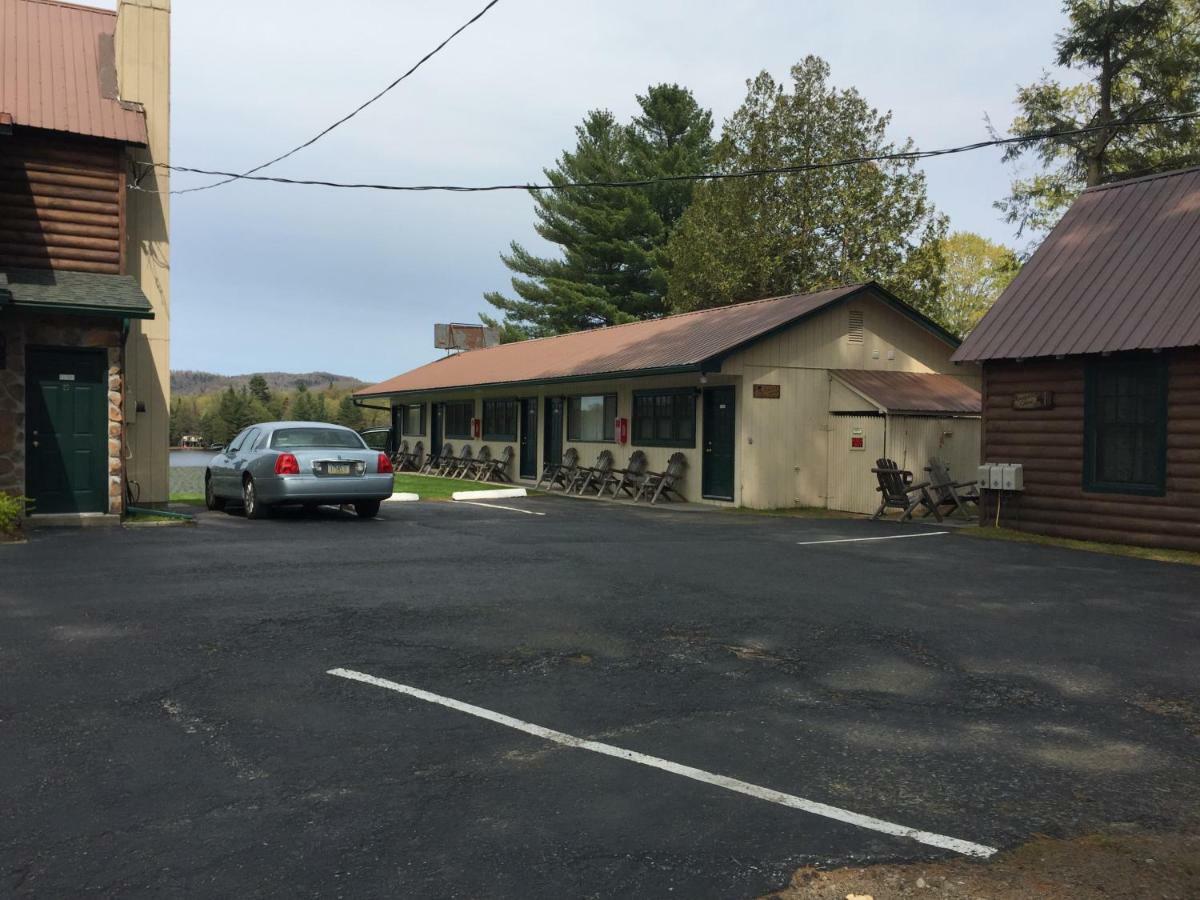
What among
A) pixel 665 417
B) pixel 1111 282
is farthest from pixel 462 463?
pixel 1111 282

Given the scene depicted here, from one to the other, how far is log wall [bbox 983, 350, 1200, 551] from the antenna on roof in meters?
30.3

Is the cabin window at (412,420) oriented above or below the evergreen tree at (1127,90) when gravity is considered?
below

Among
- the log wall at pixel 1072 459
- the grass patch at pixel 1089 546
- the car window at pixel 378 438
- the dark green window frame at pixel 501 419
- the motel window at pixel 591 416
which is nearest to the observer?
the grass patch at pixel 1089 546

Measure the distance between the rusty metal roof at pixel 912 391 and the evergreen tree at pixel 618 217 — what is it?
26220 millimetres

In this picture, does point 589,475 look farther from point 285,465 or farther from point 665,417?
point 285,465

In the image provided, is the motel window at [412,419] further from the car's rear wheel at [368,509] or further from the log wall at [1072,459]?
Result: the log wall at [1072,459]

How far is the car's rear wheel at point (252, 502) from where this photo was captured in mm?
15484

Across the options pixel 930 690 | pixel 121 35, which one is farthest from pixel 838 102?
pixel 930 690

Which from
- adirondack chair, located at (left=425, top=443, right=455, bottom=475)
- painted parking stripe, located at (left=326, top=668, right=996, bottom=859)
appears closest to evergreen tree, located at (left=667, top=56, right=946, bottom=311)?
adirondack chair, located at (left=425, top=443, right=455, bottom=475)

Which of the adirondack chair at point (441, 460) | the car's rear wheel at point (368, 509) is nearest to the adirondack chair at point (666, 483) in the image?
the car's rear wheel at point (368, 509)

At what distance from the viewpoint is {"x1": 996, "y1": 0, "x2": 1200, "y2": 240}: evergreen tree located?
32125 millimetres

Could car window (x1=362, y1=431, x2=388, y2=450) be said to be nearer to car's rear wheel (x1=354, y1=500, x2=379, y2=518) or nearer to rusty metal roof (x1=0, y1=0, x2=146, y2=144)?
rusty metal roof (x1=0, y1=0, x2=146, y2=144)

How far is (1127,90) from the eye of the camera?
34469 millimetres

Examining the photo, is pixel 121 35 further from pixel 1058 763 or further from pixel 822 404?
pixel 1058 763
